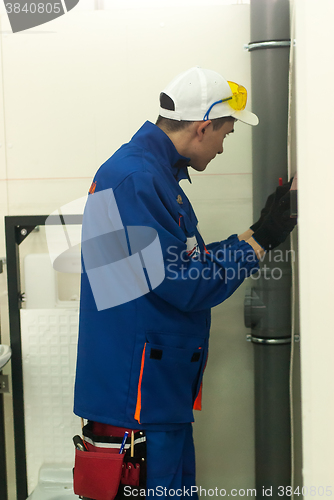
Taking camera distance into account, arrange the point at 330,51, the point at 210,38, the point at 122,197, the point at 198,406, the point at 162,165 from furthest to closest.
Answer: the point at 210,38 → the point at 198,406 → the point at 162,165 → the point at 122,197 → the point at 330,51

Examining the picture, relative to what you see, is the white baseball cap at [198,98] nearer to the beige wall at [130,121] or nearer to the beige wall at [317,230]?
the beige wall at [130,121]

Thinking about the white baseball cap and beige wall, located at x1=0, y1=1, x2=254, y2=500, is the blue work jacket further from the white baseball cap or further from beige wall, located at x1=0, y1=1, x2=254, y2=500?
beige wall, located at x1=0, y1=1, x2=254, y2=500

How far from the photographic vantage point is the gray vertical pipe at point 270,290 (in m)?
1.33

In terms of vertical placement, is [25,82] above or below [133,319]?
above

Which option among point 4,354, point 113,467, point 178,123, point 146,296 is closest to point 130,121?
point 178,123

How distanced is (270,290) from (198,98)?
65cm

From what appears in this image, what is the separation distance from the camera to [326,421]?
0.52 meters

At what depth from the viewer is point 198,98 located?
110cm

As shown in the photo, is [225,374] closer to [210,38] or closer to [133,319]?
[133,319]

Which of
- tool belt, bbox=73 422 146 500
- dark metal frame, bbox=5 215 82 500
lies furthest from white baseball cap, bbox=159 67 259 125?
tool belt, bbox=73 422 146 500

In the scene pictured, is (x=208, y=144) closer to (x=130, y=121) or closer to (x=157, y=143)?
(x=157, y=143)

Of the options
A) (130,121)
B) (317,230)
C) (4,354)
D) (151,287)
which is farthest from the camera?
(130,121)

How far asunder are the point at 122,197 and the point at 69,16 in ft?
2.80

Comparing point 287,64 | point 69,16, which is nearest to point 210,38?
point 287,64
